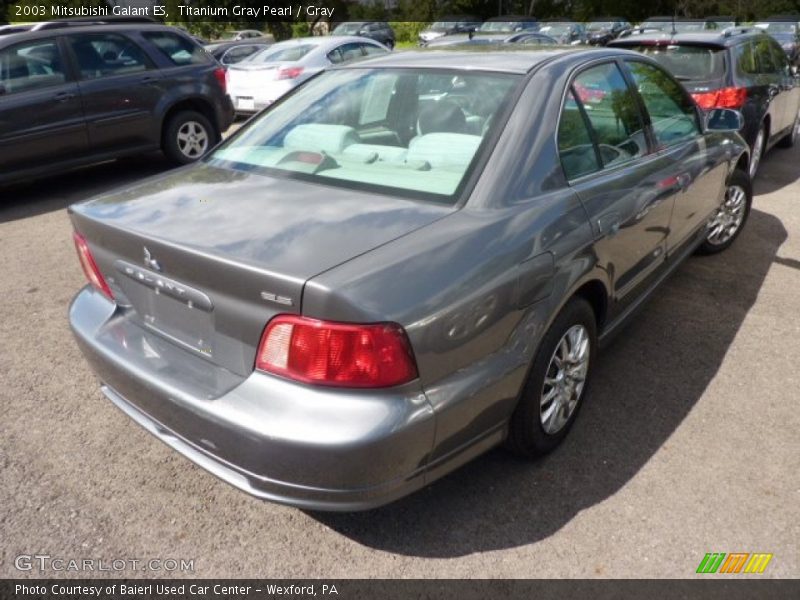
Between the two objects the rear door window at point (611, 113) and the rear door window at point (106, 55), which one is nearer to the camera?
the rear door window at point (611, 113)

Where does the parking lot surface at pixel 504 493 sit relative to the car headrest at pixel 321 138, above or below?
below

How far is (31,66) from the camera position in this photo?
263 inches

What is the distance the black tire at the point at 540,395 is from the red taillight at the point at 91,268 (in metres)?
1.64

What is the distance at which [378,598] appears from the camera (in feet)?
7.23

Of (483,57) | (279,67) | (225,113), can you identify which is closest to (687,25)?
(279,67)

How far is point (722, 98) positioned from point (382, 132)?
15.6 feet

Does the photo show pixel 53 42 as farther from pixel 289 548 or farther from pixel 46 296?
pixel 289 548

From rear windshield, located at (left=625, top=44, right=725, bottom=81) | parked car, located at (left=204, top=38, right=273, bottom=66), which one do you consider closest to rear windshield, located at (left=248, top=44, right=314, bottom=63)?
parked car, located at (left=204, top=38, right=273, bottom=66)

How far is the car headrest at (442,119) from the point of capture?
2.67 metres

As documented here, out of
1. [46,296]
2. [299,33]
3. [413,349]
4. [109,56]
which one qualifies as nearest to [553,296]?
[413,349]

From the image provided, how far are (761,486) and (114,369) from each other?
2.55 metres

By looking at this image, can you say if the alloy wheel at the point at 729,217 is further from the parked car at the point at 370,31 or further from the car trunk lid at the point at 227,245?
the parked car at the point at 370,31

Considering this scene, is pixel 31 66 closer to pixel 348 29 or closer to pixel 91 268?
pixel 91 268

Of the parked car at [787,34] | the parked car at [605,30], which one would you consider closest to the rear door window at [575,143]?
the parked car at [787,34]
